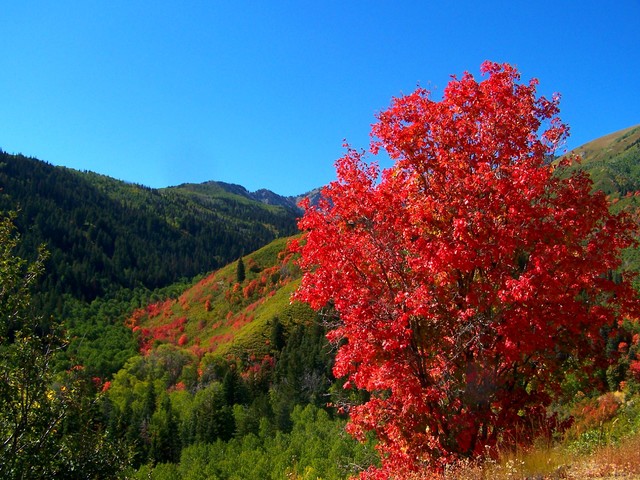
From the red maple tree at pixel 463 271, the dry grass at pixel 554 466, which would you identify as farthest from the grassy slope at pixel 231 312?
the dry grass at pixel 554 466

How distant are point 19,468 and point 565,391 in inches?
502

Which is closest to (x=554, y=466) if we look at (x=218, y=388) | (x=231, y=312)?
(x=218, y=388)

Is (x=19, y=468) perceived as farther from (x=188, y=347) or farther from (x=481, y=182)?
(x=188, y=347)

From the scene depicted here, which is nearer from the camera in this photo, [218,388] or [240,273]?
[218,388]

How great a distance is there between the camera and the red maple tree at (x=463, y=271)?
8.35 meters

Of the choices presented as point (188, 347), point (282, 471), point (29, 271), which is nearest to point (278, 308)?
point (188, 347)

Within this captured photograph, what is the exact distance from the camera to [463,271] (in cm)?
880

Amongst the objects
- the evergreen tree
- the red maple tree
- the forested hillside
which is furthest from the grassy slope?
the red maple tree

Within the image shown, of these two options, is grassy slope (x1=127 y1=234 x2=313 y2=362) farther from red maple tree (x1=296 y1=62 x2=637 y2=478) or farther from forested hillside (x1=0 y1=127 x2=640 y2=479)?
red maple tree (x1=296 y1=62 x2=637 y2=478)

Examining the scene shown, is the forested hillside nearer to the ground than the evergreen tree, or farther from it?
nearer to the ground

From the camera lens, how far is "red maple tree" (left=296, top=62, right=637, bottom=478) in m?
8.35

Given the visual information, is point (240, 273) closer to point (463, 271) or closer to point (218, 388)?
point (218, 388)

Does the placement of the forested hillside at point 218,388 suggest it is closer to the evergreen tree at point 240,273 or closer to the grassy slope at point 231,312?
the evergreen tree at point 240,273

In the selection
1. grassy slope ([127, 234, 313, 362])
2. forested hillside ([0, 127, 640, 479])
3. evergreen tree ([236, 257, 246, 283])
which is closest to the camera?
forested hillside ([0, 127, 640, 479])
